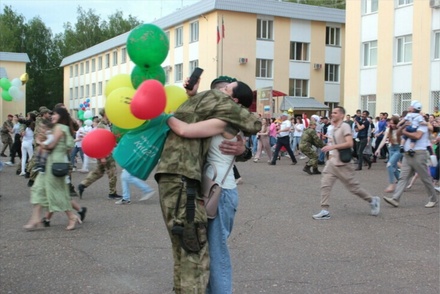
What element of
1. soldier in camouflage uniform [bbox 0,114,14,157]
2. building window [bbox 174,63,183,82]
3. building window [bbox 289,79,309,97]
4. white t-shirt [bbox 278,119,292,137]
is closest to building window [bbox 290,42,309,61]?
building window [bbox 289,79,309,97]

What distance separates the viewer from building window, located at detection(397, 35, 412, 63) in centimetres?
2695

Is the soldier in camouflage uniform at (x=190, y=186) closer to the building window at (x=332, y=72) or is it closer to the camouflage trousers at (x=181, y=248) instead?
the camouflage trousers at (x=181, y=248)

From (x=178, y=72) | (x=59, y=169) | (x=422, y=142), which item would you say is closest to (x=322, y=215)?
(x=422, y=142)

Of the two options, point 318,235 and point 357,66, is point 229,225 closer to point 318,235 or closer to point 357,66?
point 318,235

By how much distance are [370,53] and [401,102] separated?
366 cm

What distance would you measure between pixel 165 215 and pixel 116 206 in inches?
261

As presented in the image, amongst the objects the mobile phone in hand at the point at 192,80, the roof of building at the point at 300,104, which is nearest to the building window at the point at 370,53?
the roof of building at the point at 300,104

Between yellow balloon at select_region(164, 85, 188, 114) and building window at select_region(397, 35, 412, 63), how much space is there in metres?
25.6

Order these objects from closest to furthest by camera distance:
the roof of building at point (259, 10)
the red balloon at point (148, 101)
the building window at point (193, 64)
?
1. the red balloon at point (148, 101)
2. the roof of building at point (259, 10)
3. the building window at point (193, 64)

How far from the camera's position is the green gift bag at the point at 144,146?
3.38 m

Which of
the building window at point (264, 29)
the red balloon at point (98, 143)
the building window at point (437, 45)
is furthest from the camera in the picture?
the building window at point (264, 29)

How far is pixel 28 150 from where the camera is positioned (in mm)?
14883

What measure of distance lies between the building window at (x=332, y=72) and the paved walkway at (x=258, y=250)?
33.4m

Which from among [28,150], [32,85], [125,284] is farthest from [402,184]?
[32,85]
